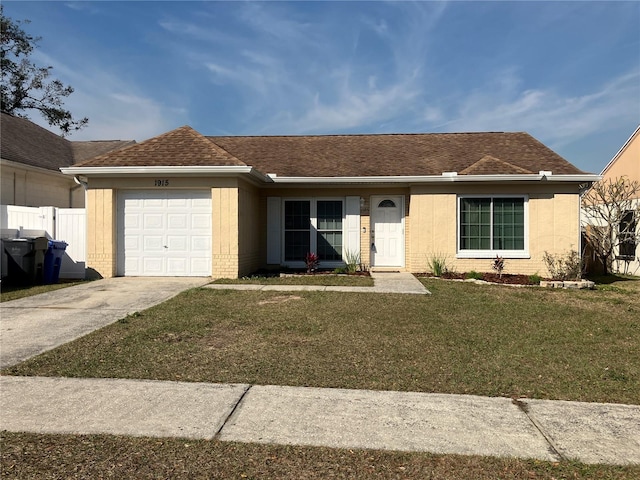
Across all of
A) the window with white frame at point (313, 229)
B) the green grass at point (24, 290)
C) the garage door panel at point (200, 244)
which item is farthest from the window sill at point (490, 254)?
the green grass at point (24, 290)

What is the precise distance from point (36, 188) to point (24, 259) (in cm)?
639

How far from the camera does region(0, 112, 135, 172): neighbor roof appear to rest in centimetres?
1588

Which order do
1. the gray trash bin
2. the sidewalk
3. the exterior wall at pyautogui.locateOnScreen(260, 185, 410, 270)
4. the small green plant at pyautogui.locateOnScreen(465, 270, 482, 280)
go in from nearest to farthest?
the sidewalk < the gray trash bin < the small green plant at pyautogui.locateOnScreen(465, 270, 482, 280) < the exterior wall at pyautogui.locateOnScreen(260, 185, 410, 270)

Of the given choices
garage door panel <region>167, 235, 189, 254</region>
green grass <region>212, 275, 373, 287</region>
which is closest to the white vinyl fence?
garage door panel <region>167, 235, 189, 254</region>

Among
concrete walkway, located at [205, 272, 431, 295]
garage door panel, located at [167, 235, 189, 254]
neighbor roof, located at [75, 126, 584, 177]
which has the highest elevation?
neighbor roof, located at [75, 126, 584, 177]

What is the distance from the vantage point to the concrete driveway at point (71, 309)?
611 centimetres

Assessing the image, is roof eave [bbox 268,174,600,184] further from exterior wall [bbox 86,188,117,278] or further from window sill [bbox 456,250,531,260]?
exterior wall [bbox 86,188,117,278]

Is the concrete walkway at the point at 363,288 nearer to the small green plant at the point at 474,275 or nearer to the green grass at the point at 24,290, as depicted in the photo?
the small green plant at the point at 474,275

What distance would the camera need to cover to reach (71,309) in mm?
8305

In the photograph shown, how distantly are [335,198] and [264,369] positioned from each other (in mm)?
9790

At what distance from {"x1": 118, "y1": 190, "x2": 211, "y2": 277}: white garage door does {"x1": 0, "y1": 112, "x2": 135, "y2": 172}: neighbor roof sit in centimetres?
586

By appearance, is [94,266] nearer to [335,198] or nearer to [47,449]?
[335,198]

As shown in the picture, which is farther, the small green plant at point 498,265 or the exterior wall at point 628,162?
the exterior wall at point 628,162

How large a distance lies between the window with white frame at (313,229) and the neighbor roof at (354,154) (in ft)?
3.57
